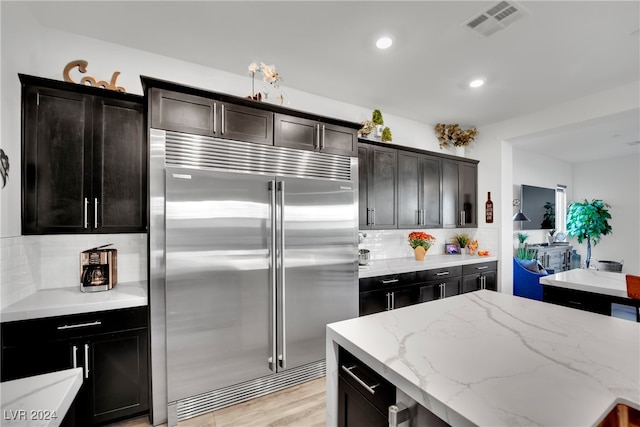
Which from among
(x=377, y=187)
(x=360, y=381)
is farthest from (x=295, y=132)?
(x=360, y=381)

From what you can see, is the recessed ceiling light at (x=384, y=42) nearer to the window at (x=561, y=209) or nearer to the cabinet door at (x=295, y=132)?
the cabinet door at (x=295, y=132)

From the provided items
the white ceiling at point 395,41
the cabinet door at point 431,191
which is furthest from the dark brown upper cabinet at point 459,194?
the white ceiling at point 395,41

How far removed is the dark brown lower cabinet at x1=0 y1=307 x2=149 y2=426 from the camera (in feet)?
5.53

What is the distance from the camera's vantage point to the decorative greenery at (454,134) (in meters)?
4.38

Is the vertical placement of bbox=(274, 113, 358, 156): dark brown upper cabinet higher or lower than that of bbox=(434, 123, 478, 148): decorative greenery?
lower

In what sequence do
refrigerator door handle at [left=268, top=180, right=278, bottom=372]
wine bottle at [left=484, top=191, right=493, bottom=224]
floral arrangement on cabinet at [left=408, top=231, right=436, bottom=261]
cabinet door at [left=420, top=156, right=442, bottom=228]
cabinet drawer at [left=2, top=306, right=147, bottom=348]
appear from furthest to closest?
wine bottle at [left=484, top=191, right=493, bottom=224] < cabinet door at [left=420, top=156, right=442, bottom=228] < floral arrangement on cabinet at [left=408, top=231, right=436, bottom=261] < refrigerator door handle at [left=268, top=180, right=278, bottom=372] < cabinet drawer at [left=2, top=306, right=147, bottom=348]

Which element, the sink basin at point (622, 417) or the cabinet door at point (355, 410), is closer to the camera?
the sink basin at point (622, 417)

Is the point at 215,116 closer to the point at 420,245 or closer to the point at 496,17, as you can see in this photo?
the point at 496,17

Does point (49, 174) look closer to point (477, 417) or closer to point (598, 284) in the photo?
point (477, 417)

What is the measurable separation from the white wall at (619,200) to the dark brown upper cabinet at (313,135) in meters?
7.38

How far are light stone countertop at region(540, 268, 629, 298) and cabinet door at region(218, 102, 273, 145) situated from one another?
2.70 metres

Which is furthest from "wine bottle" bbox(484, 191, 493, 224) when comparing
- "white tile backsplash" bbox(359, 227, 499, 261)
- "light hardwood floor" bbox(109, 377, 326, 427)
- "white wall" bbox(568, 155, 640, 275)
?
"white wall" bbox(568, 155, 640, 275)

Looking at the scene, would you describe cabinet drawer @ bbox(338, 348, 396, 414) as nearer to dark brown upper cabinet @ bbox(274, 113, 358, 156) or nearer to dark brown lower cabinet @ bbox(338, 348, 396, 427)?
dark brown lower cabinet @ bbox(338, 348, 396, 427)

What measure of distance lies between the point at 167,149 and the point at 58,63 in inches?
48.2
